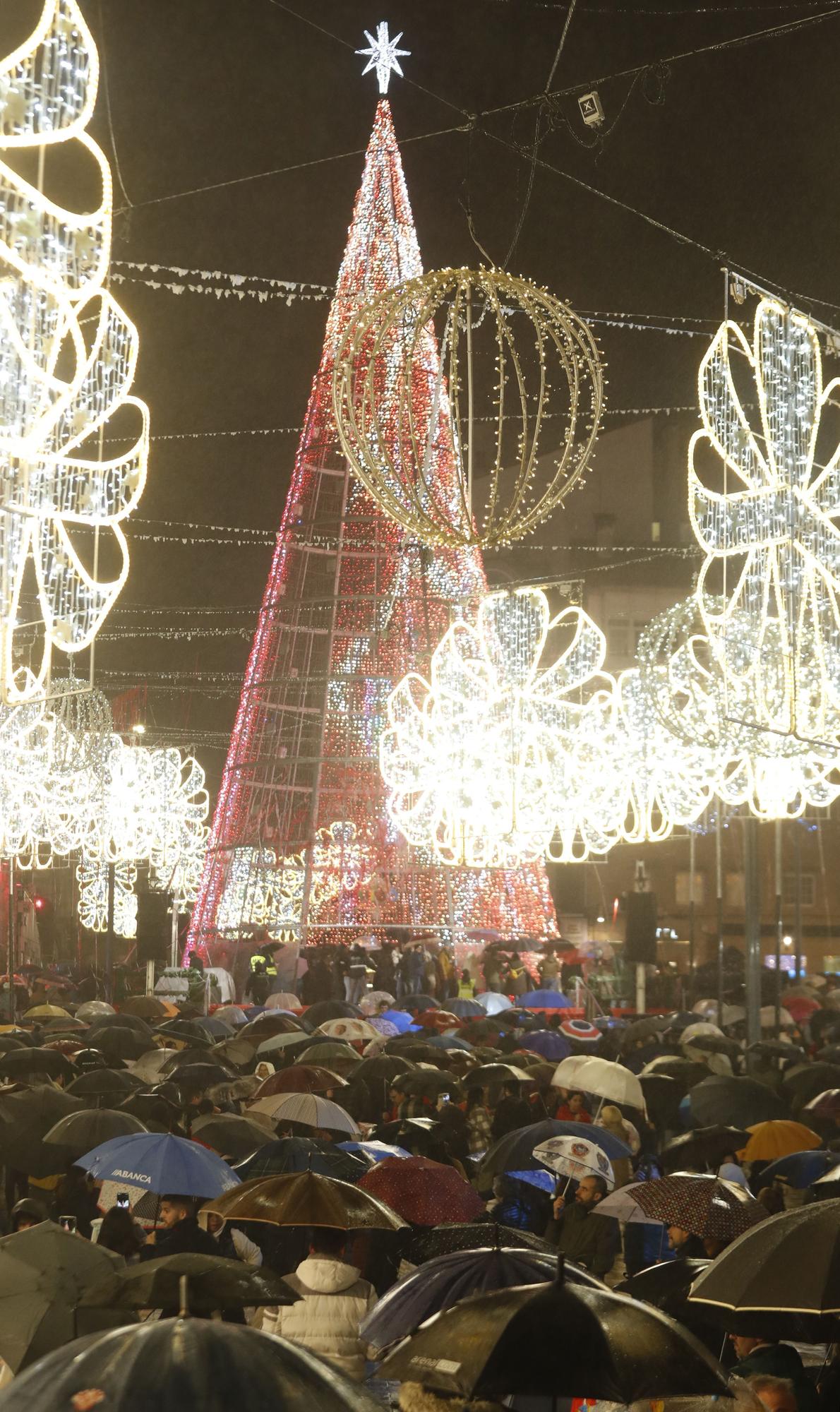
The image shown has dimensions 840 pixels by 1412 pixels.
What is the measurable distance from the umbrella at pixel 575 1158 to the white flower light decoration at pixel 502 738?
34.4ft

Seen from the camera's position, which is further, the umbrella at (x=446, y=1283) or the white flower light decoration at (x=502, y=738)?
the white flower light decoration at (x=502, y=738)

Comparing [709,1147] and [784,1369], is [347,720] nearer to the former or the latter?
[709,1147]

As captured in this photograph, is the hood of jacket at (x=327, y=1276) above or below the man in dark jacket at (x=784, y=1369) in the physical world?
above

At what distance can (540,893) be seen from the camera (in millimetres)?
33938

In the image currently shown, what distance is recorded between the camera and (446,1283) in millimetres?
6309

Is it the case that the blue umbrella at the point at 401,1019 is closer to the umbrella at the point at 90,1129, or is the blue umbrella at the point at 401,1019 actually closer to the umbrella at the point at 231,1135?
the umbrella at the point at 231,1135

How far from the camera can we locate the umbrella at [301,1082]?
517 inches

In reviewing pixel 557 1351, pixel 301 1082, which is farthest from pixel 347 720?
pixel 557 1351

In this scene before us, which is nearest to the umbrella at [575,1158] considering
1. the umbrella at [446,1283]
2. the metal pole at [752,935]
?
the umbrella at [446,1283]

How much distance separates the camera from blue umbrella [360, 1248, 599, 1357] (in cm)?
619

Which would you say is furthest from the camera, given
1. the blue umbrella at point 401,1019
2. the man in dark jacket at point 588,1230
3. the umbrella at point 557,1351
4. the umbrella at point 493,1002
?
the umbrella at point 493,1002

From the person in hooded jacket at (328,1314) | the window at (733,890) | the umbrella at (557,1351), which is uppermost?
the window at (733,890)

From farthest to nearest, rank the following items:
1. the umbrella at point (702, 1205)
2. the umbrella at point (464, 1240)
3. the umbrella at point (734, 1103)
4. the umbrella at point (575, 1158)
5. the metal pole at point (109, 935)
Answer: the metal pole at point (109, 935), the umbrella at point (734, 1103), the umbrella at point (575, 1158), the umbrella at point (702, 1205), the umbrella at point (464, 1240)

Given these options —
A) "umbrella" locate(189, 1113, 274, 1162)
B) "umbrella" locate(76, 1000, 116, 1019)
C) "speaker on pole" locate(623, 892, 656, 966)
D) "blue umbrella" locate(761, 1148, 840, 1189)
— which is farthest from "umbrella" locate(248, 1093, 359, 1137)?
"speaker on pole" locate(623, 892, 656, 966)
